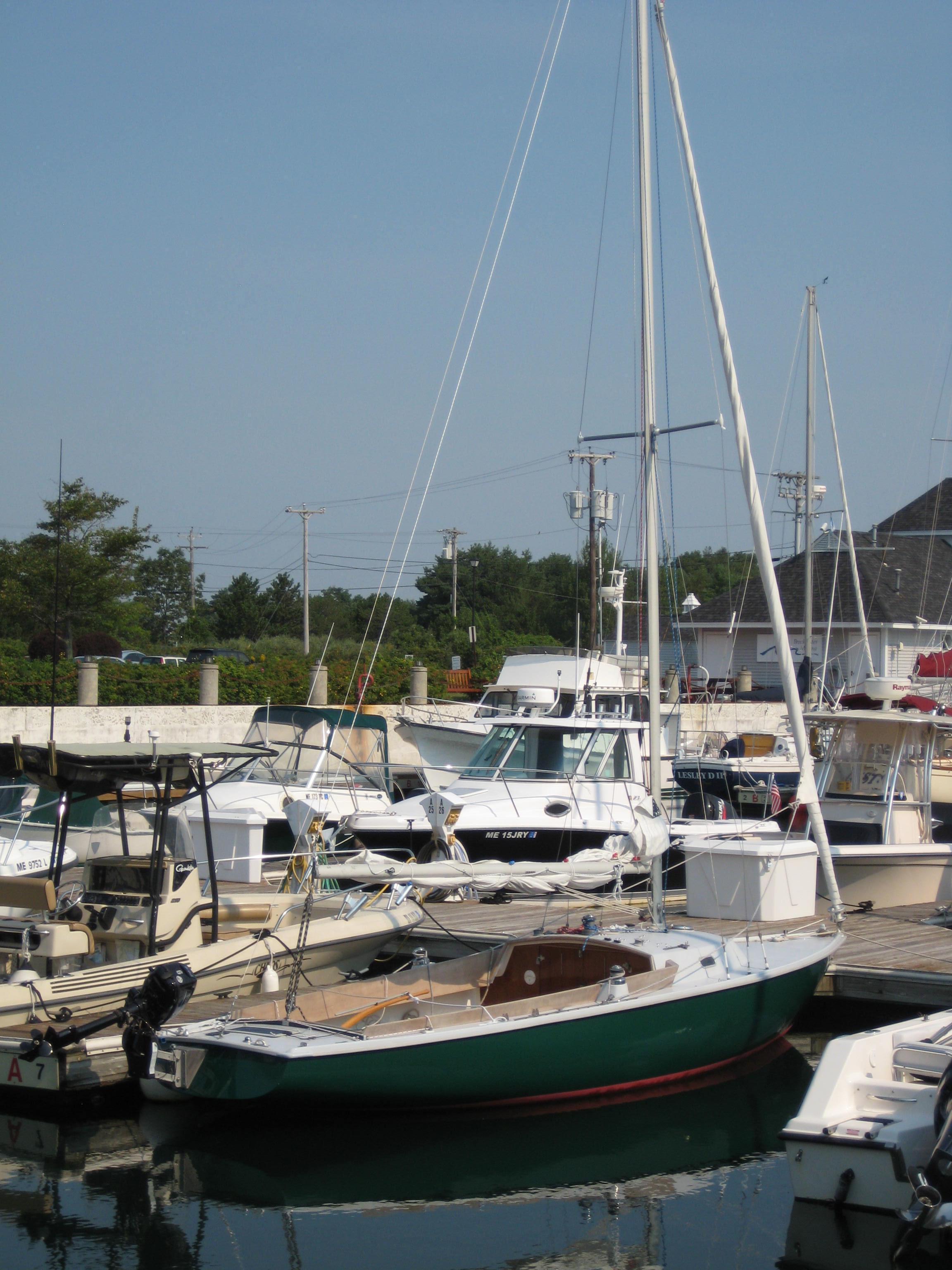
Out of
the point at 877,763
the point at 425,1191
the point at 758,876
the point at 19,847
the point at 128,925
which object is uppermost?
the point at 877,763

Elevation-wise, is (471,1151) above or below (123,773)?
below

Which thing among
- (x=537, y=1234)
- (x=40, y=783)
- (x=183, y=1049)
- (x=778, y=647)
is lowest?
(x=537, y=1234)

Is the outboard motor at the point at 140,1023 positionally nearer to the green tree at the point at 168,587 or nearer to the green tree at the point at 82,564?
the green tree at the point at 82,564

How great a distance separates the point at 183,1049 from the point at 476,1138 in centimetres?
218

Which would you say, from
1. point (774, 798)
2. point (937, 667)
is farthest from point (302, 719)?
point (937, 667)

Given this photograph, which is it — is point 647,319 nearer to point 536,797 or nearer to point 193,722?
point 536,797

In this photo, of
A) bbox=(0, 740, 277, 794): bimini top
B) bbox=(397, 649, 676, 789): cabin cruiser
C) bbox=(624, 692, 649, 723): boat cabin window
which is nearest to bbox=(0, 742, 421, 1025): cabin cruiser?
bbox=(0, 740, 277, 794): bimini top

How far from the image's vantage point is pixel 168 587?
3342 inches

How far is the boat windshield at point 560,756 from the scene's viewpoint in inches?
666

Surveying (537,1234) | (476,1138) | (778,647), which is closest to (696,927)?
(778,647)

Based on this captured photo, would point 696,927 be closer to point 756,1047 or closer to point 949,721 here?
point 756,1047

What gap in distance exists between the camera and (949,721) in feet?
47.0

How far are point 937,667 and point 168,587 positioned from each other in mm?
70820

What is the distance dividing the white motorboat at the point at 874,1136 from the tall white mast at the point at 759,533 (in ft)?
13.6
